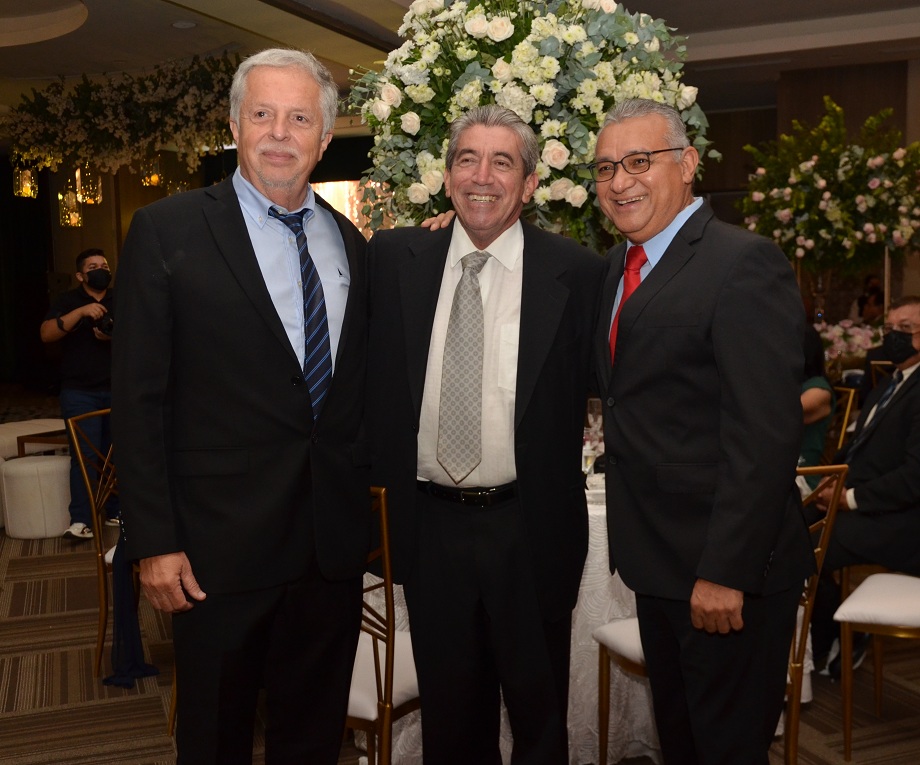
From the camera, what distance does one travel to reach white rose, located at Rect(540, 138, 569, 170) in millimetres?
2357

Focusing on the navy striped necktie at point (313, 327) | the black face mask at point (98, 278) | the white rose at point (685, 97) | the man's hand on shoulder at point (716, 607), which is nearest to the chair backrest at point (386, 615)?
the navy striped necktie at point (313, 327)

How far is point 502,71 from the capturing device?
233 cm

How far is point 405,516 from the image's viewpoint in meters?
2.19

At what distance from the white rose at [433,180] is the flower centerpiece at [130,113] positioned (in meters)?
6.56

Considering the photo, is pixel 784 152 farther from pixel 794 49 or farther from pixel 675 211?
pixel 675 211

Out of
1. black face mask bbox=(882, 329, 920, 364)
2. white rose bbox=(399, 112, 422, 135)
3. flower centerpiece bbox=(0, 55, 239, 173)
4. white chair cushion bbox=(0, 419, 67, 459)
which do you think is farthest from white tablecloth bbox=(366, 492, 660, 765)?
flower centerpiece bbox=(0, 55, 239, 173)

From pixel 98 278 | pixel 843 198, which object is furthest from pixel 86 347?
pixel 843 198

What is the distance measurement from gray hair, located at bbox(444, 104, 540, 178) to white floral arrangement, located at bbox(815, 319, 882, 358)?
14.7 feet

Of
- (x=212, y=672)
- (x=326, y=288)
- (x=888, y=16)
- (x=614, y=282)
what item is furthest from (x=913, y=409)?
(x=888, y=16)

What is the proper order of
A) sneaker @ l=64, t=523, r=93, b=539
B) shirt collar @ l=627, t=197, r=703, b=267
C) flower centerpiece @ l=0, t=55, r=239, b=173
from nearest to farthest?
shirt collar @ l=627, t=197, r=703, b=267, sneaker @ l=64, t=523, r=93, b=539, flower centerpiece @ l=0, t=55, r=239, b=173

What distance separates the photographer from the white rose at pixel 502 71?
233 centimetres

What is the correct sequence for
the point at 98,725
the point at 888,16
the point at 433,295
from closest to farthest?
the point at 433,295, the point at 98,725, the point at 888,16

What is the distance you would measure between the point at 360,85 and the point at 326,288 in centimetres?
102

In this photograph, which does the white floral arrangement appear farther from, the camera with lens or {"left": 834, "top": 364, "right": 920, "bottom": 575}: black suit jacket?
the camera with lens
